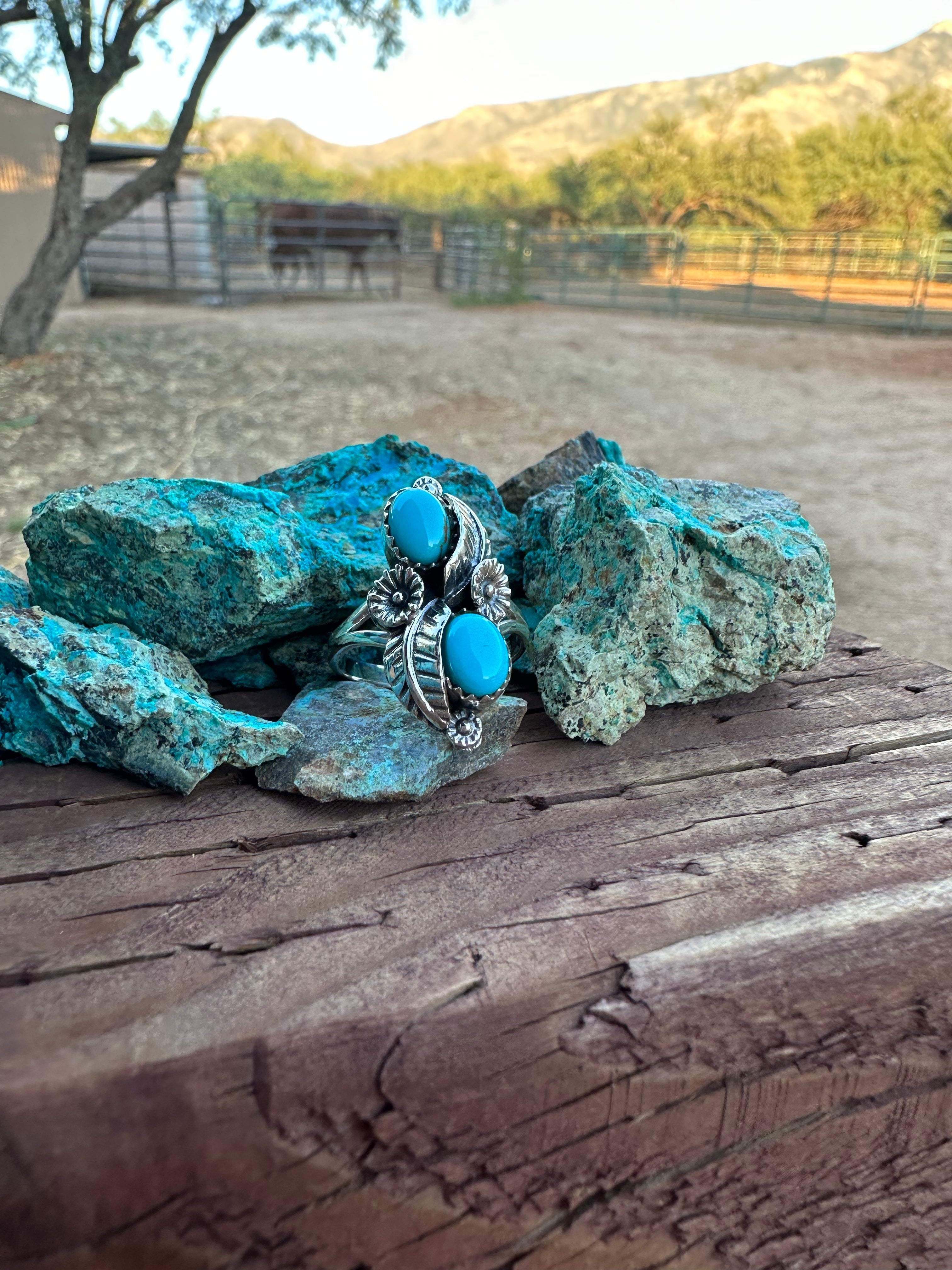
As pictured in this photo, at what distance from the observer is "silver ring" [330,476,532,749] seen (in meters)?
1.34

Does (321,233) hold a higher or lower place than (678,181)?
lower

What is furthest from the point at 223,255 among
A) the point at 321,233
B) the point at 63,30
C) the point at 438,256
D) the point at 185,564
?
the point at 185,564

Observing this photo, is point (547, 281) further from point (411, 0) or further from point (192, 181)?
point (411, 0)

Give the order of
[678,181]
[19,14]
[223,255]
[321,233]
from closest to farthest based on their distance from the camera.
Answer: [19,14]
[223,255]
[321,233]
[678,181]

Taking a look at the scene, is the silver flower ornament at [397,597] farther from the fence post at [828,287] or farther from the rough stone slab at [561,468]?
the fence post at [828,287]

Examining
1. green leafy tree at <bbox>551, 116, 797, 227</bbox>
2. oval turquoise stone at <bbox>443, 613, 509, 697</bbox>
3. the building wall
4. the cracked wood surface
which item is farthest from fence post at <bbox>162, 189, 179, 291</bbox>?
green leafy tree at <bbox>551, 116, 797, 227</bbox>

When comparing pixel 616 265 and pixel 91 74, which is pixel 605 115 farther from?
pixel 91 74

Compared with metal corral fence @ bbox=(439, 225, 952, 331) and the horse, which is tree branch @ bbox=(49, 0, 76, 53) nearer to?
the horse

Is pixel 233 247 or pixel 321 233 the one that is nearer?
pixel 321 233

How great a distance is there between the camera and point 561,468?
205 cm

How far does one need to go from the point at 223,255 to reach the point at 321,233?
240 cm

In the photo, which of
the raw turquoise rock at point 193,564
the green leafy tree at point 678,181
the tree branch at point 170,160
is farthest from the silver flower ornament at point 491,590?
the green leafy tree at point 678,181

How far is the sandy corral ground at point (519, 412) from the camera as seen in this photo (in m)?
5.40

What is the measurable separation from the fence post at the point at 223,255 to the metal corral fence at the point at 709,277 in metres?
3.82
